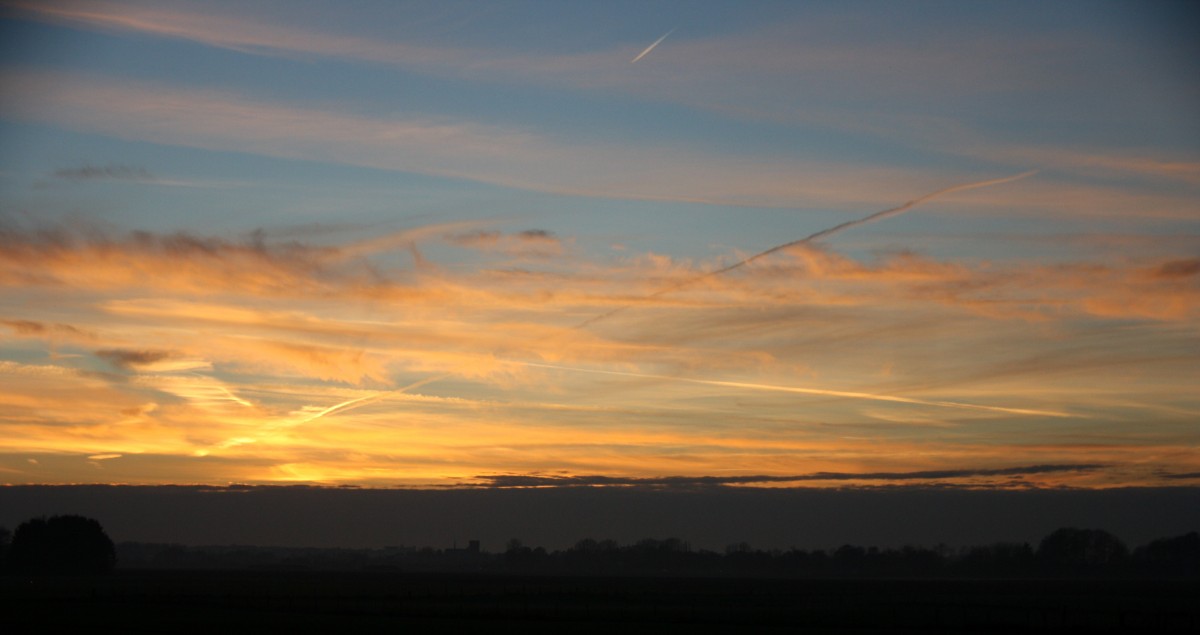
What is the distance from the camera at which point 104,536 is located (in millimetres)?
129250

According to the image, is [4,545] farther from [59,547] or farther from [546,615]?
[546,615]

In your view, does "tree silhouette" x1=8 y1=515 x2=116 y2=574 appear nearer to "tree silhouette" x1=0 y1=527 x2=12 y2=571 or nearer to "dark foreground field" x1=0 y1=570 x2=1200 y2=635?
"tree silhouette" x1=0 y1=527 x2=12 y2=571

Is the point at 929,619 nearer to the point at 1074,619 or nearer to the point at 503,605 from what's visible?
the point at 1074,619

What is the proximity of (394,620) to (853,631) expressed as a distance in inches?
831

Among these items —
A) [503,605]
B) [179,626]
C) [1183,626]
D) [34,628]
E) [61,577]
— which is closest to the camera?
[34,628]

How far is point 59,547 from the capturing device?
123 metres

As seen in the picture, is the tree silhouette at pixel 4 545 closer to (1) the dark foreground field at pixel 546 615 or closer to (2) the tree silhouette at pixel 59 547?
(2) the tree silhouette at pixel 59 547

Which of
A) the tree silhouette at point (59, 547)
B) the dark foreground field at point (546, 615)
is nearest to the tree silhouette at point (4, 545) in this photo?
the tree silhouette at point (59, 547)

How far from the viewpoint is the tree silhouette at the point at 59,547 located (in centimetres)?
12206

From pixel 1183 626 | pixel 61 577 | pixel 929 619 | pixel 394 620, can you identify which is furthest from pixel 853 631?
pixel 61 577

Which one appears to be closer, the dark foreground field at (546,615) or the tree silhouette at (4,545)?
the dark foreground field at (546,615)

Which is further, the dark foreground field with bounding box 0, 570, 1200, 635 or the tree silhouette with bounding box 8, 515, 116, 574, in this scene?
the tree silhouette with bounding box 8, 515, 116, 574

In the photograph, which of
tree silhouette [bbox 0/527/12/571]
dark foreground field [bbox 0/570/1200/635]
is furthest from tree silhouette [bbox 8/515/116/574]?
dark foreground field [bbox 0/570/1200/635]

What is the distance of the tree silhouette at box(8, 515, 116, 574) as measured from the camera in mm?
122062
